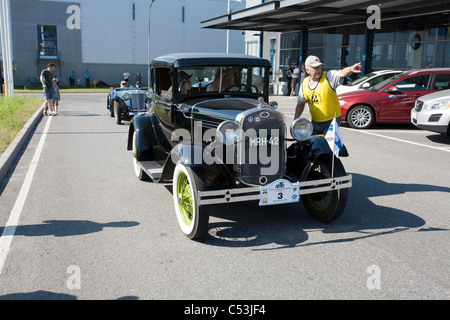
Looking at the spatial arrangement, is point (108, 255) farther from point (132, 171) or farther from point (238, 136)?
point (132, 171)

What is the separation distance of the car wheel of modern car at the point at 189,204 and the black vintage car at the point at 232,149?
10 mm

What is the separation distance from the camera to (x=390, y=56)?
22688 mm

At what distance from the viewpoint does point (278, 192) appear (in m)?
4.66

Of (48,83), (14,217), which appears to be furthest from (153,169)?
(48,83)

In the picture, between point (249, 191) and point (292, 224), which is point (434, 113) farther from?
point (249, 191)

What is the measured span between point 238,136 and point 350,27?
23345 millimetres

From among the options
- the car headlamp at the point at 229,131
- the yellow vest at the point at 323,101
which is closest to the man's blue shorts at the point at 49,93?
the yellow vest at the point at 323,101

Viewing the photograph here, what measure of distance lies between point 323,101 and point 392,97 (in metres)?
8.29

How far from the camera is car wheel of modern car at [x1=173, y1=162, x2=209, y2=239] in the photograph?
4543mm

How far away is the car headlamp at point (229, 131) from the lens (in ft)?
15.6

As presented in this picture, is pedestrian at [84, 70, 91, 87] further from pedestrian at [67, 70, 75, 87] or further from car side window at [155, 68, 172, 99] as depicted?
car side window at [155, 68, 172, 99]

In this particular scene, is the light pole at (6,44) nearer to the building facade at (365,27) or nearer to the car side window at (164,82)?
the building facade at (365,27)

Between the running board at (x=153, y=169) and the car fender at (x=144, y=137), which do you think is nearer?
the running board at (x=153, y=169)

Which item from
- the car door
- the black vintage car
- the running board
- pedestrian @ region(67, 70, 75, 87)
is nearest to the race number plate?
the black vintage car
